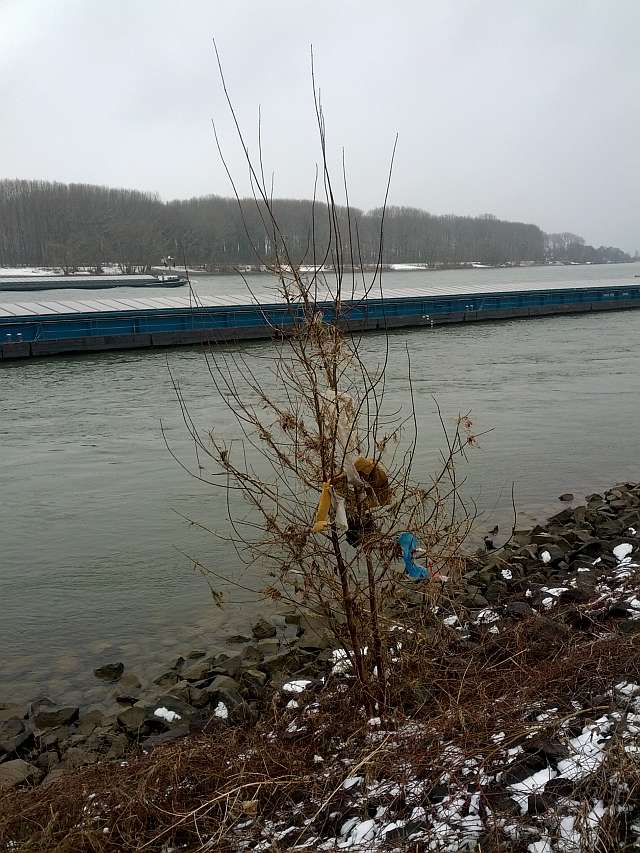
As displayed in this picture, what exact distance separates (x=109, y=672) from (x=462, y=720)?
12.9ft

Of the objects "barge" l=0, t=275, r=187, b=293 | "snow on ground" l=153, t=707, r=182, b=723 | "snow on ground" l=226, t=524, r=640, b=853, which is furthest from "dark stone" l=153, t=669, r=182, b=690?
"barge" l=0, t=275, r=187, b=293

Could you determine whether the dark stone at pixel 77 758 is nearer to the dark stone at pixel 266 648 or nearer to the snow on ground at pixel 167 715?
the snow on ground at pixel 167 715

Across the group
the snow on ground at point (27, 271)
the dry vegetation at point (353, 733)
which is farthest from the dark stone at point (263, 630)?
the snow on ground at point (27, 271)

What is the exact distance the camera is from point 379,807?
11.9 ft

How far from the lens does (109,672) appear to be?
22.4 feet

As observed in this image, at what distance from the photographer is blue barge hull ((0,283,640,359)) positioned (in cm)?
2983

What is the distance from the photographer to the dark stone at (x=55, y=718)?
5.98 m

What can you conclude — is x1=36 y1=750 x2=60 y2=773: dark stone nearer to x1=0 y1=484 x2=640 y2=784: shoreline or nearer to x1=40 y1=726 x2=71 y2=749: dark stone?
x1=0 y1=484 x2=640 y2=784: shoreline

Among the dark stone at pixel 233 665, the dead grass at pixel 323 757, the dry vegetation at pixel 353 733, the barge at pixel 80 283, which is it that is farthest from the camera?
the barge at pixel 80 283

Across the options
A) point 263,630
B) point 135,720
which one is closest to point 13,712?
point 135,720

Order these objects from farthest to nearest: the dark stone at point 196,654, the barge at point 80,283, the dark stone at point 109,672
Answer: the barge at point 80,283 → the dark stone at point 196,654 → the dark stone at point 109,672

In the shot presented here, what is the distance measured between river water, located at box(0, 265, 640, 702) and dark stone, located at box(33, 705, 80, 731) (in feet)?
1.29

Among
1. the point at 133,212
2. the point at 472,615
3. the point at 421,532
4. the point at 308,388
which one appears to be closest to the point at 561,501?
the point at 472,615

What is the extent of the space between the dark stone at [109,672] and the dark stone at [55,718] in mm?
662
